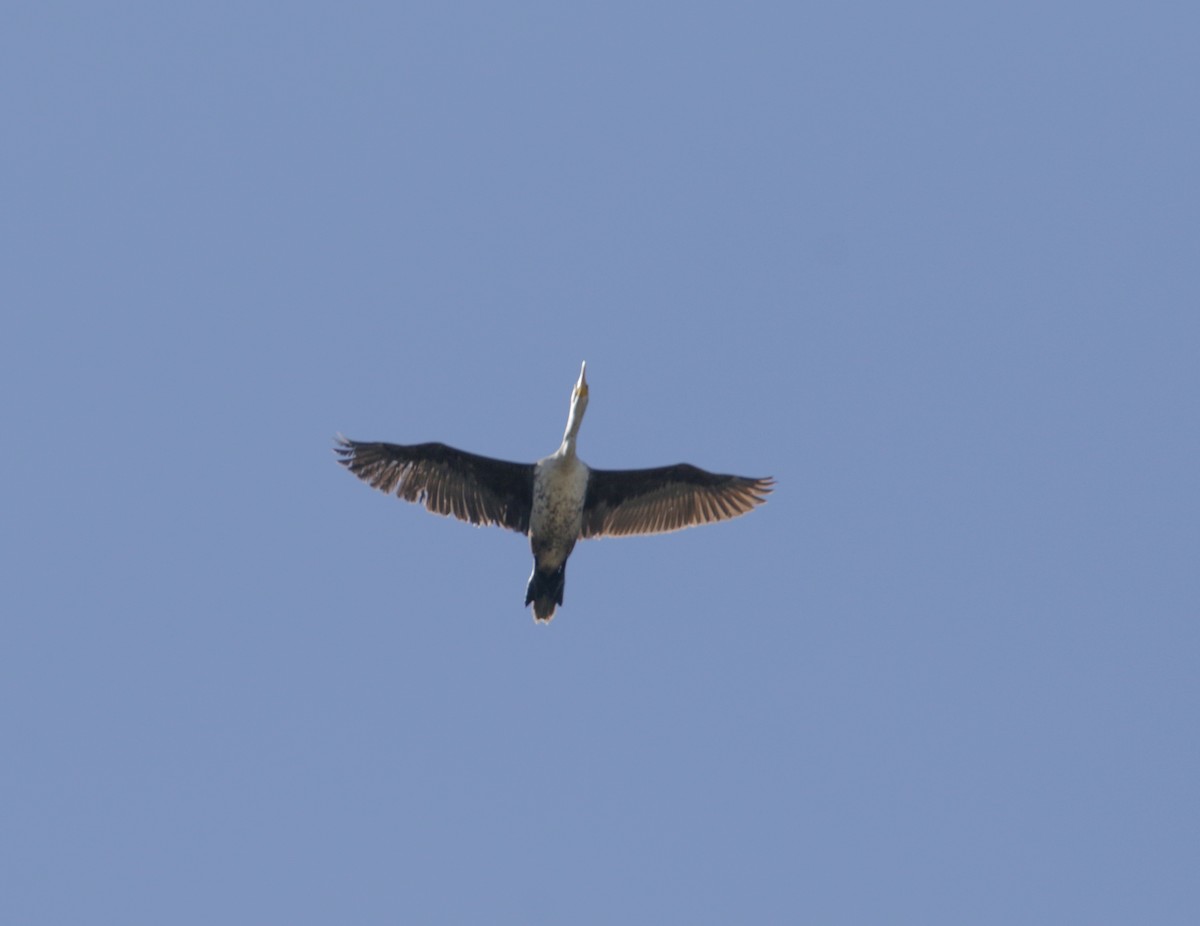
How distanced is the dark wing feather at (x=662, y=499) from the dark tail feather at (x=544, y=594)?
94cm

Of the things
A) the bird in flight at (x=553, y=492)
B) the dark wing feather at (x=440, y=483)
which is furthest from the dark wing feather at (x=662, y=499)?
the dark wing feather at (x=440, y=483)

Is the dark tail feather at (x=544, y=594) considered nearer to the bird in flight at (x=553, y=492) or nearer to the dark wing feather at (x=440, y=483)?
the bird in flight at (x=553, y=492)

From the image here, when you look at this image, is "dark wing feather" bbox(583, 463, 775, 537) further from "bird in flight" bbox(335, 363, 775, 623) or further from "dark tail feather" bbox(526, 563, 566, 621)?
"dark tail feather" bbox(526, 563, 566, 621)

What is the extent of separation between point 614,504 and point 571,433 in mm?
1235

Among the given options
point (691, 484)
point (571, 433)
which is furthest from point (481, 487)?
point (691, 484)

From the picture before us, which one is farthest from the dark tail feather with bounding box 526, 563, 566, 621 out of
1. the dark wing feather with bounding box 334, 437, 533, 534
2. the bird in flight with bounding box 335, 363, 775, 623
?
the dark wing feather with bounding box 334, 437, 533, 534

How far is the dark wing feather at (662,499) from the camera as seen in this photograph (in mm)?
Result: 18719

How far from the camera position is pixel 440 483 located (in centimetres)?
1872

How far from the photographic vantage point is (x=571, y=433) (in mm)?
18156

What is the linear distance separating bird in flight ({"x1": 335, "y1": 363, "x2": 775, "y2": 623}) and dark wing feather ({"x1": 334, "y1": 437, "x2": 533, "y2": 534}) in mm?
12

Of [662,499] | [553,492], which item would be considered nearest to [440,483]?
[553,492]

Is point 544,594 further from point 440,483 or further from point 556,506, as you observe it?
point 440,483

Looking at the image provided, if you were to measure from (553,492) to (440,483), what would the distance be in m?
1.54

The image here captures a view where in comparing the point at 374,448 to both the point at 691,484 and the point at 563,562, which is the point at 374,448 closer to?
the point at 563,562
